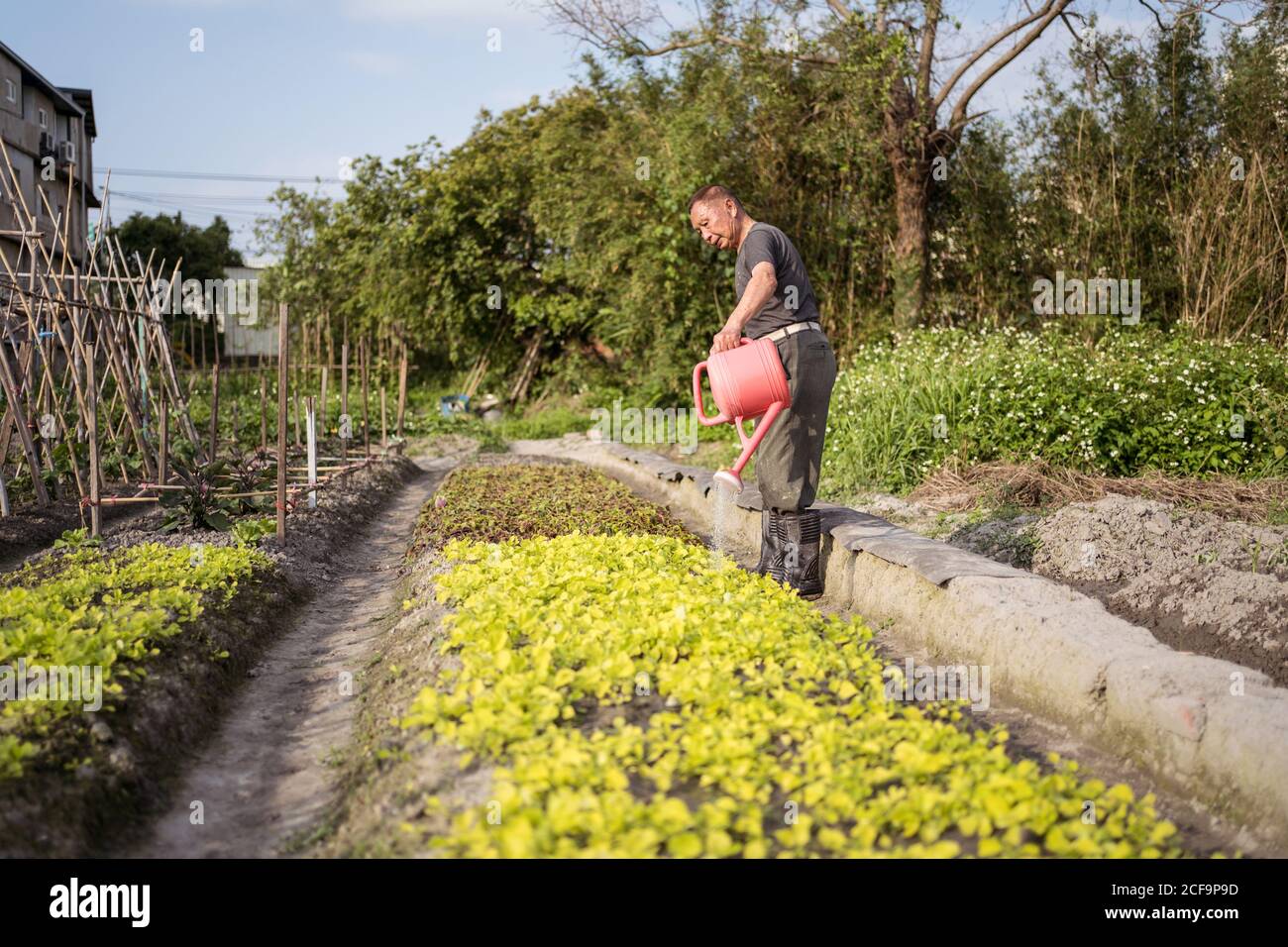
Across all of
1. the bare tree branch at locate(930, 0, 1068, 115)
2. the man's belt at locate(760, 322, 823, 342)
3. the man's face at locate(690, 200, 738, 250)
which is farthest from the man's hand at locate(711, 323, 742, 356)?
the bare tree branch at locate(930, 0, 1068, 115)

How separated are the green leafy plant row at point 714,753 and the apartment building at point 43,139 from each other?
14658mm

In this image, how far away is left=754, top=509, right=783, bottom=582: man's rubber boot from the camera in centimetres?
530

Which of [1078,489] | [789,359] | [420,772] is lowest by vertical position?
[420,772]

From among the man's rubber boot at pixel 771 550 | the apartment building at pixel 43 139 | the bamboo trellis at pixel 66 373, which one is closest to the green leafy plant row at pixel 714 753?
the man's rubber boot at pixel 771 550

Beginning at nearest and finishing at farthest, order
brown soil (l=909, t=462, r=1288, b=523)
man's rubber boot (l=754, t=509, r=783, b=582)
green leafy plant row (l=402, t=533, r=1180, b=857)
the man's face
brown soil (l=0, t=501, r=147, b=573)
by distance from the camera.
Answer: green leafy plant row (l=402, t=533, r=1180, b=857), the man's face, man's rubber boot (l=754, t=509, r=783, b=582), brown soil (l=909, t=462, r=1288, b=523), brown soil (l=0, t=501, r=147, b=573)

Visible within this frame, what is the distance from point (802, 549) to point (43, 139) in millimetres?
20808

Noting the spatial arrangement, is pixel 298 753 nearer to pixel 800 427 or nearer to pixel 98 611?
pixel 98 611

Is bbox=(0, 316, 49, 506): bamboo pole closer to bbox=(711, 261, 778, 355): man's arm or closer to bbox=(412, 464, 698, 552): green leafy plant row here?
bbox=(412, 464, 698, 552): green leafy plant row

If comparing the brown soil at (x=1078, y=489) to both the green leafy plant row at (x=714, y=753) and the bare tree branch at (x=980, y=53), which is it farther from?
the bare tree branch at (x=980, y=53)

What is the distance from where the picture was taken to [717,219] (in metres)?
5.02

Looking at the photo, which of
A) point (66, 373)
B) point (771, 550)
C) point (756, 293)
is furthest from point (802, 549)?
point (66, 373)

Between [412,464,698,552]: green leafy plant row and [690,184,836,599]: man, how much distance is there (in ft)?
4.28

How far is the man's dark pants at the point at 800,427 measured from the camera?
4977 mm
